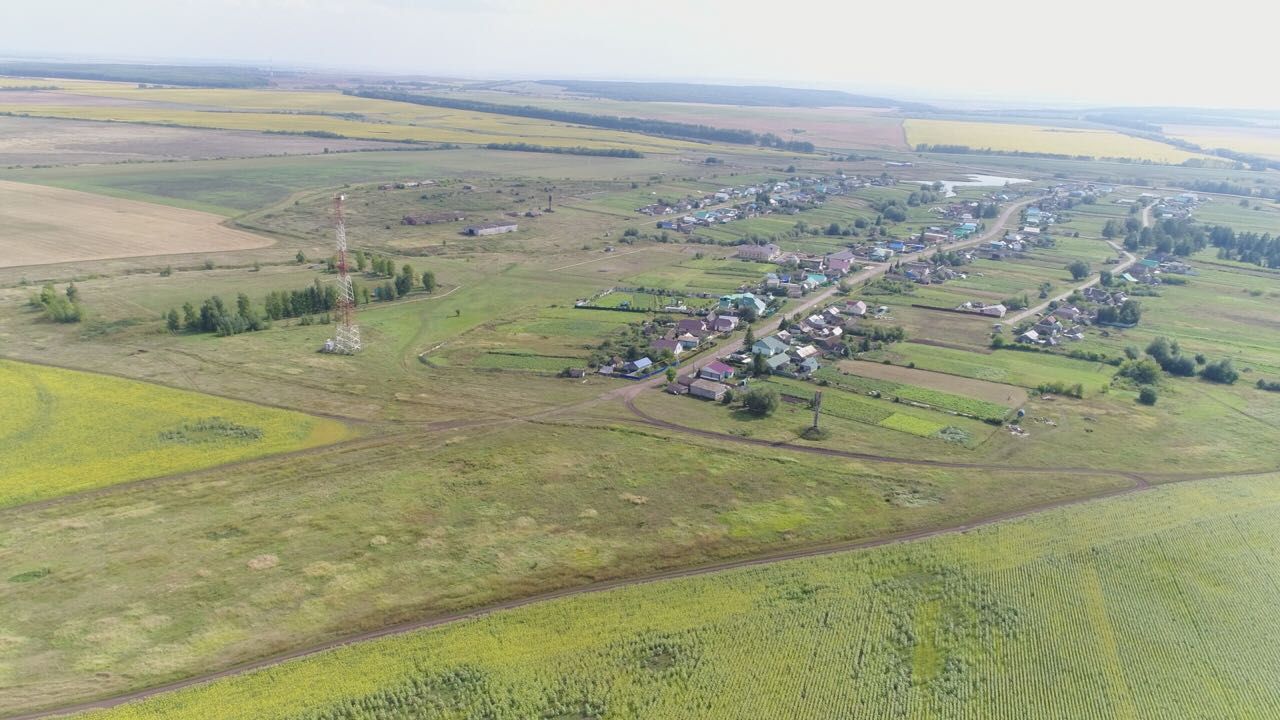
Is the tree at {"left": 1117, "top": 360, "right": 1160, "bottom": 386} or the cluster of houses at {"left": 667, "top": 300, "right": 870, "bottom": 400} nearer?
the cluster of houses at {"left": 667, "top": 300, "right": 870, "bottom": 400}

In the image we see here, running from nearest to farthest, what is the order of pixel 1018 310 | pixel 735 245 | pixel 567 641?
pixel 567 641, pixel 1018 310, pixel 735 245

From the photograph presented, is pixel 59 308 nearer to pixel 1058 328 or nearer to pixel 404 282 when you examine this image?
pixel 404 282

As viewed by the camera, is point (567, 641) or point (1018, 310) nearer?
point (567, 641)

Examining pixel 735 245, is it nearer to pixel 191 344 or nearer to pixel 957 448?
pixel 957 448

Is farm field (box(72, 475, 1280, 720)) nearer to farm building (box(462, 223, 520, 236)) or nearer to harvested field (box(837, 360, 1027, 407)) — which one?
harvested field (box(837, 360, 1027, 407))

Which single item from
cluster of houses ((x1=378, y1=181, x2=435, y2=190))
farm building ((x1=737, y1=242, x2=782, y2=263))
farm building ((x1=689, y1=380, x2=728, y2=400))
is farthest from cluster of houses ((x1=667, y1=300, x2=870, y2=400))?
cluster of houses ((x1=378, y1=181, x2=435, y2=190))

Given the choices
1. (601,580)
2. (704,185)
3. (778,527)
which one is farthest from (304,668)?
(704,185)
